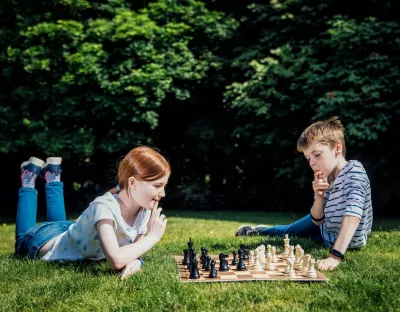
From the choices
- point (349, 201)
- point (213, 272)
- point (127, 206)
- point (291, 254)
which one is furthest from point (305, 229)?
point (127, 206)

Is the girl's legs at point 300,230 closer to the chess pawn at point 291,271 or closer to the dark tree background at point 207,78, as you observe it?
the chess pawn at point 291,271

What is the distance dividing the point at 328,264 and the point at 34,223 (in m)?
3.25

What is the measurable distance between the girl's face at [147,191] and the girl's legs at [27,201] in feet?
6.39

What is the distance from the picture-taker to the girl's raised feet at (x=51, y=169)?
18.0 feet

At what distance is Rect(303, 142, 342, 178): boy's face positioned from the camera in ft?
14.4

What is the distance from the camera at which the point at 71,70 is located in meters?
12.1

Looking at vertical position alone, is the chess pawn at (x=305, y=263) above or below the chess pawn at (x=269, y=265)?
above

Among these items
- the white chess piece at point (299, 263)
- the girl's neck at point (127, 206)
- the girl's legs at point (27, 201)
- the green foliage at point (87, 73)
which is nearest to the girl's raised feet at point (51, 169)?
the girl's legs at point (27, 201)

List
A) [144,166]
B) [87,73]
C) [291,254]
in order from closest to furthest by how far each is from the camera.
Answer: [144,166]
[291,254]
[87,73]

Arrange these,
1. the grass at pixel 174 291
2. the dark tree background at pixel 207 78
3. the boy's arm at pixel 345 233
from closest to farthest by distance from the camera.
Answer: the grass at pixel 174 291
the boy's arm at pixel 345 233
the dark tree background at pixel 207 78

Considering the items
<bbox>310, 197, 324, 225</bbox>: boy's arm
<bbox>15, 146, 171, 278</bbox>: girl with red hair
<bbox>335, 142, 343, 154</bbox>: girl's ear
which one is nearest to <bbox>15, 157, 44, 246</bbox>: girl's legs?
<bbox>15, 146, 171, 278</bbox>: girl with red hair

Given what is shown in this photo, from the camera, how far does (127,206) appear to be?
13.0 ft

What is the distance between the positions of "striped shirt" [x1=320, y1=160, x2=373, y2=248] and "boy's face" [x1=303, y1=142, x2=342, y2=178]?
0.13m

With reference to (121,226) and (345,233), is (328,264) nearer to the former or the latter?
(345,233)
